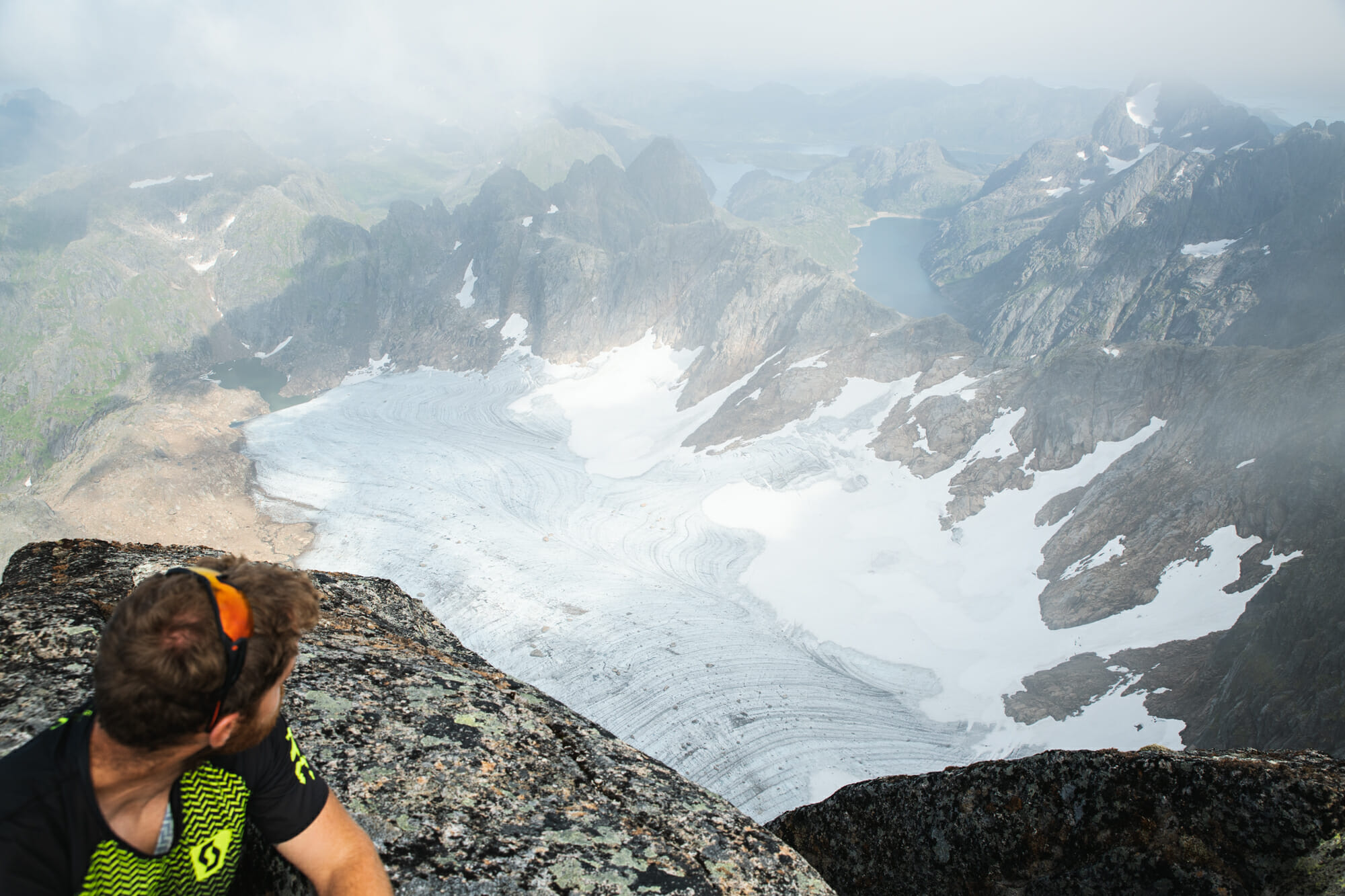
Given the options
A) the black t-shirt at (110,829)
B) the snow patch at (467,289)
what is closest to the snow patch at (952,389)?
the black t-shirt at (110,829)

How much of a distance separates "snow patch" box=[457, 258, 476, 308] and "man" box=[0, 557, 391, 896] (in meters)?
132

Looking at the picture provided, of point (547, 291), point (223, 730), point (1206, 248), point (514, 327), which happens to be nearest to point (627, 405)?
point (514, 327)

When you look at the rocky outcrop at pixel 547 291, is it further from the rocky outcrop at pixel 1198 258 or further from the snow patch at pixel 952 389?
the rocky outcrop at pixel 1198 258

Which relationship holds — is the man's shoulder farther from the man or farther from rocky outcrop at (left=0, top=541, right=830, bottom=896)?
rocky outcrop at (left=0, top=541, right=830, bottom=896)

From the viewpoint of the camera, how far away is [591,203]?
540 ft

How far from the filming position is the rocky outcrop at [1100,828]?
4672mm

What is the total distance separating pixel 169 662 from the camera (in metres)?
2.16

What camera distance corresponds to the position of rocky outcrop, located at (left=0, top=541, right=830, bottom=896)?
4289 mm

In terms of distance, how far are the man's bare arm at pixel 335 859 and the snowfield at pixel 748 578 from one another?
36.4 m

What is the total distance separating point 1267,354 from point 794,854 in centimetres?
6666

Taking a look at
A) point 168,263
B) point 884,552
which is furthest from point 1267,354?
point 168,263

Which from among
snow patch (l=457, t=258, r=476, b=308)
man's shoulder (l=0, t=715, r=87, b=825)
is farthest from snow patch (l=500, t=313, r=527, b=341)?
man's shoulder (l=0, t=715, r=87, b=825)

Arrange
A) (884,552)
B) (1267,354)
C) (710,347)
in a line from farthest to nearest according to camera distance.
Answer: (710,347) → (884,552) → (1267,354)

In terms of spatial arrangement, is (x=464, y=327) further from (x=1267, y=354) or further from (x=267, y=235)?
(x=1267, y=354)
